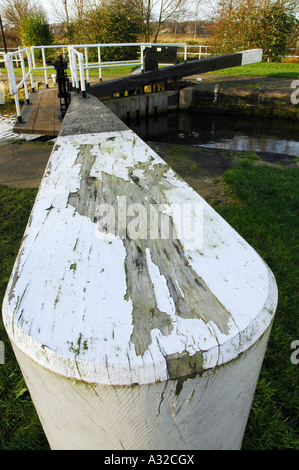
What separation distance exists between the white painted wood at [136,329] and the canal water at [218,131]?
762 centimetres

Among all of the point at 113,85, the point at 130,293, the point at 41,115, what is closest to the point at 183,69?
the point at 113,85

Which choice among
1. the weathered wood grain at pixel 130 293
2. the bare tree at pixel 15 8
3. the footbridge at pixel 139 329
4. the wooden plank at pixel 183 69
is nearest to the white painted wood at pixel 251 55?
the wooden plank at pixel 183 69

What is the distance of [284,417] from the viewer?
1886mm

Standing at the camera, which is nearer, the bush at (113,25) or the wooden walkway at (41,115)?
the wooden walkway at (41,115)

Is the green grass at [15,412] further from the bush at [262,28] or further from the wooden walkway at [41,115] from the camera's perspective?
the bush at [262,28]

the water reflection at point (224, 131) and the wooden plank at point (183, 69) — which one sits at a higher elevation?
the wooden plank at point (183, 69)

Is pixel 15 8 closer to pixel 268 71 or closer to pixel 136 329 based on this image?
pixel 268 71

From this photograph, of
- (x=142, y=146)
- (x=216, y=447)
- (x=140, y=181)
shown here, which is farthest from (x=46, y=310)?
(x=142, y=146)

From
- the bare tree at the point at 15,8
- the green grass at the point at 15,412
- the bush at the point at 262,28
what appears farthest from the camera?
the bare tree at the point at 15,8

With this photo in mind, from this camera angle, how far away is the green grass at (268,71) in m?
13.8

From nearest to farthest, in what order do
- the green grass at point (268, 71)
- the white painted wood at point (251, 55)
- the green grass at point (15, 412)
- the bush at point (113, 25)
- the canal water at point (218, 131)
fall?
1. the green grass at point (15, 412)
2. the canal water at point (218, 131)
3. the white painted wood at point (251, 55)
4. the green grass at point (268, 71)
5. the bush at point (113, 25)

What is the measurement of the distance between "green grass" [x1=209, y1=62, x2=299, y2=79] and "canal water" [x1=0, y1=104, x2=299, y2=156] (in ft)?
13.3

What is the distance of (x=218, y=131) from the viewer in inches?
390

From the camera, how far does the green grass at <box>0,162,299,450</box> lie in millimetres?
1762
